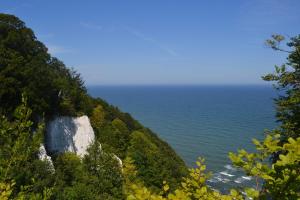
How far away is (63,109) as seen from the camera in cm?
4406

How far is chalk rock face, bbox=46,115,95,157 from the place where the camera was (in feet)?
135

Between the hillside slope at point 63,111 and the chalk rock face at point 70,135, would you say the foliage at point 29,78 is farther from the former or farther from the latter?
the chalk rock face at point 70,135

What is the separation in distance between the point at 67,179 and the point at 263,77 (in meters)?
22.9

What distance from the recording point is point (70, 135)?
141 ft

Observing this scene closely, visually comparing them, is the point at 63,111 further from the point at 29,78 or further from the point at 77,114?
the point at 29,78

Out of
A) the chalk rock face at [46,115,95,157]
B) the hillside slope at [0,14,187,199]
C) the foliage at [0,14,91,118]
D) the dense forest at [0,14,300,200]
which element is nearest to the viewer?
the dense forest at [0,14,300,200]

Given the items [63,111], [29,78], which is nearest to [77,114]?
[63,111]

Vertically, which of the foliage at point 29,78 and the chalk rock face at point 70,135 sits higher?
the foliage at point 29,78

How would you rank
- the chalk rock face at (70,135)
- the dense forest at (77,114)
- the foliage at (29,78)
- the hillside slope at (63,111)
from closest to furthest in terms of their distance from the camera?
1. the dense forest at (77,114)
2. the hillside slope at (63,111)
3. the foliage at (29,78)
4. the chalk rock face at (70,135)

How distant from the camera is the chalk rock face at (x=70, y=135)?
41062mm

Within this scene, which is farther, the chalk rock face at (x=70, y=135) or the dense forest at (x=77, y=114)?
the chalk rock face at (x=70, y=135)

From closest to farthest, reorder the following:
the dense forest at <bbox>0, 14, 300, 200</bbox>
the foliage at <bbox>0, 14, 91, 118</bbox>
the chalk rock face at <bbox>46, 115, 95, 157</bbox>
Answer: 1. the dense forest at <bbox>0, 14, 300, 200</bbox>
2. the foliage at <bbox>0, 14, 91, 118</bbox>
3. the chalk rock face at <bbox>46, 115, 95, 157</bbox>

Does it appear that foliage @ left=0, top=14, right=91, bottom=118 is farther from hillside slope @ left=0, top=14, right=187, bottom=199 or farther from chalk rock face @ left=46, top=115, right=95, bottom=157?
chalk rock face @ left=46, top=115, right=95, bottom=157

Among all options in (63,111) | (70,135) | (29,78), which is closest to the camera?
(29,78)
